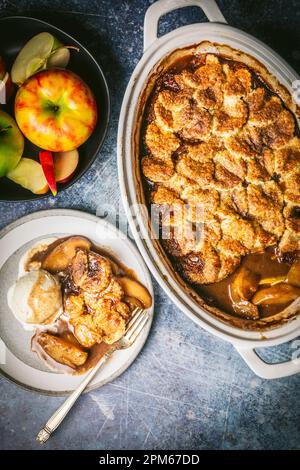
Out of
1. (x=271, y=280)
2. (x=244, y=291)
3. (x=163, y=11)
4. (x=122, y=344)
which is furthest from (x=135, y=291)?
(x=163, y=11)

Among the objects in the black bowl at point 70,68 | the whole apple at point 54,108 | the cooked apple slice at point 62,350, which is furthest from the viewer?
the cooked apple slice at point 62,350

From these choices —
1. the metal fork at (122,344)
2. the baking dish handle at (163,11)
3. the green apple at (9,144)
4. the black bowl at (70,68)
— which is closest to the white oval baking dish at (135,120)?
the baking dish handle at (163,11)

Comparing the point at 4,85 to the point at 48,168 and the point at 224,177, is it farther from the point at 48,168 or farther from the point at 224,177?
the point at 224,177

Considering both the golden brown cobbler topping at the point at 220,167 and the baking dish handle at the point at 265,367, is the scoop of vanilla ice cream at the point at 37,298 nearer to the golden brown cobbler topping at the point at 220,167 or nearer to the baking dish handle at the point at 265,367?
the golden brown cobbler topping at the point at 220,167

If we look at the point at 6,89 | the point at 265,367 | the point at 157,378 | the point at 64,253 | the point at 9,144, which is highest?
the point at 6,89

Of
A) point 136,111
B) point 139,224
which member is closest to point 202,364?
point 139,224

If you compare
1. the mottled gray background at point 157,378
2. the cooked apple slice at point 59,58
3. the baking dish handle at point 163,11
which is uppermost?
the baking dish handle at point 163,11

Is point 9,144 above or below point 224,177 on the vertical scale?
above
